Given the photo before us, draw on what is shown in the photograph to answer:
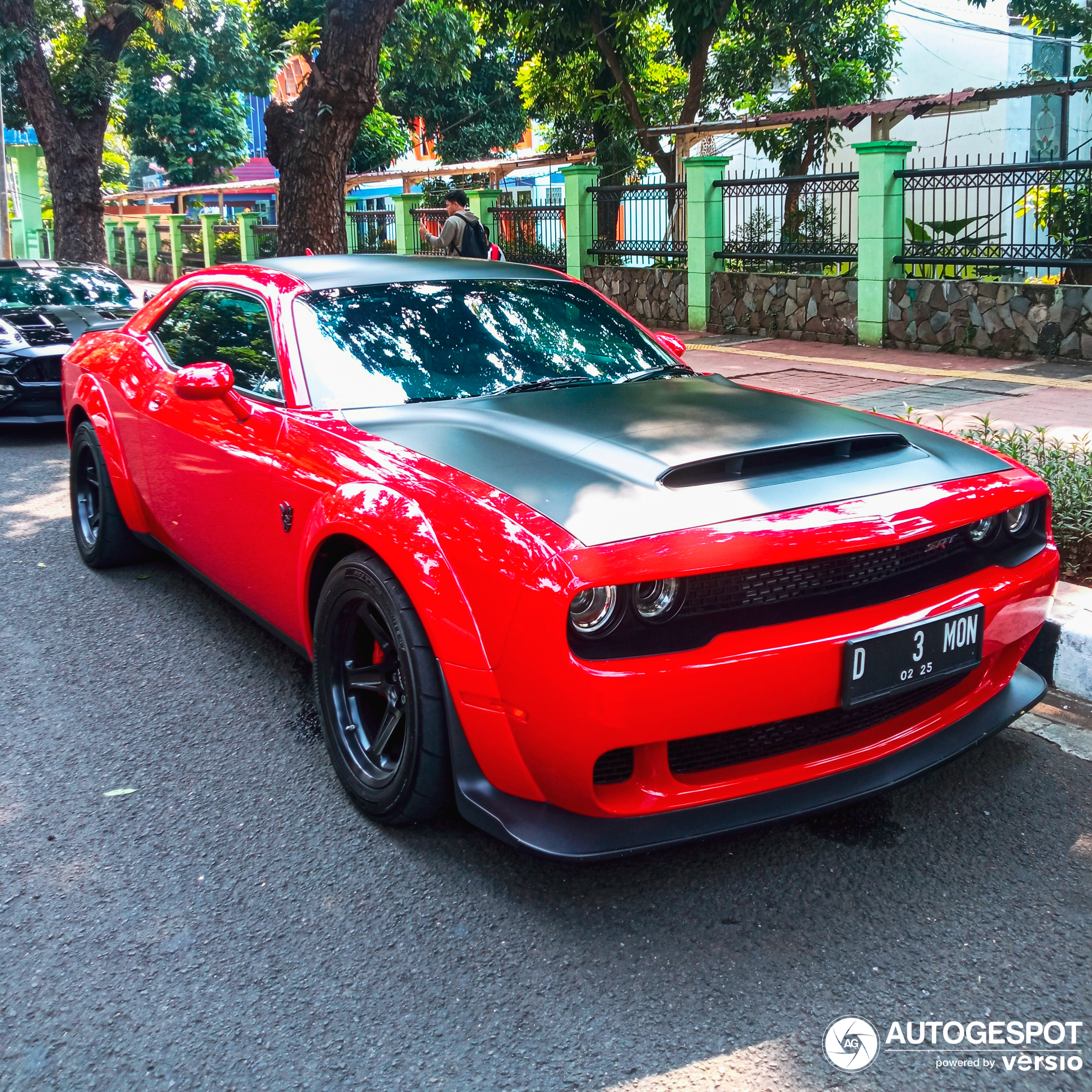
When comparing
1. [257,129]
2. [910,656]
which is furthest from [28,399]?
[257,129]

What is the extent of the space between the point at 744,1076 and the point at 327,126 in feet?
39.9

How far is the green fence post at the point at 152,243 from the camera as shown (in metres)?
35.9

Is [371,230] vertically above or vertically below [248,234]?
below

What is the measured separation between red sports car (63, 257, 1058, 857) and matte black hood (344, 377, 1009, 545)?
0.04 ft

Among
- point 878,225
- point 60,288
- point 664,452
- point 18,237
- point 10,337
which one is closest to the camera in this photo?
point 664,452

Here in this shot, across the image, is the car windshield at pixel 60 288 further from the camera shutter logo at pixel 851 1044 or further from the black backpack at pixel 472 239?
the camera shutter logo at pixel 851 1044

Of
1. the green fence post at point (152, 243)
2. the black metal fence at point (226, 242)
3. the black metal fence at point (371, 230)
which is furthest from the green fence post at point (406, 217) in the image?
the green fence post at point (152, 243)

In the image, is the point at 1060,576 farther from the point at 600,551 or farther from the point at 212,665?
the point at 212,665

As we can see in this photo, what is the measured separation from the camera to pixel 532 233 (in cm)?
1944

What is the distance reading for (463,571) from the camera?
276cm

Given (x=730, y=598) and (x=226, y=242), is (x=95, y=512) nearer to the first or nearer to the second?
(x=730, y=598)

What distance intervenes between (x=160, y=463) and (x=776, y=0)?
54.1 ft

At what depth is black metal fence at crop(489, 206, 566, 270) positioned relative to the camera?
18734 mm

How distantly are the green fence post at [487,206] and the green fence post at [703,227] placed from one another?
5.70m
